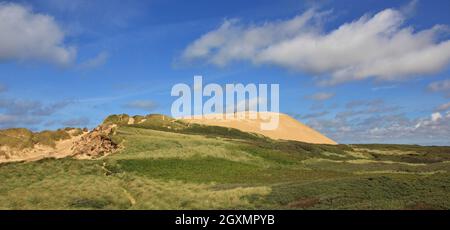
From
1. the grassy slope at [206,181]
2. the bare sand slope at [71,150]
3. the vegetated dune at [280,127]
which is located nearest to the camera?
the grassy slope at [206,181]

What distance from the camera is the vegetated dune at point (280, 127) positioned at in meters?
154

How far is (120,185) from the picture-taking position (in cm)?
5247

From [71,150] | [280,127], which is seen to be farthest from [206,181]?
[280,127]

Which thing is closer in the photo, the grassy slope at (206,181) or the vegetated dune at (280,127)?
the grassy slope at (206,181)

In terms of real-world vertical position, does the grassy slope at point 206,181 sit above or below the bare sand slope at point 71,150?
below

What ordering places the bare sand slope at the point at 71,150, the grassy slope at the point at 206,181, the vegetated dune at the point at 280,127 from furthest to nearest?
the vegetated dune at the point at 280,127 → the bare sand slope at the point at 71,150 → the grassy slope at the point at 206,181

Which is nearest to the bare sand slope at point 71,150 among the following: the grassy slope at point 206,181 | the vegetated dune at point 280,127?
the grassy slope at point 206,181

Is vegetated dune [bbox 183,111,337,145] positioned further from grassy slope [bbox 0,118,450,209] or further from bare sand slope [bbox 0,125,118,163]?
bare sand slope [bbox 0,125,118,163]

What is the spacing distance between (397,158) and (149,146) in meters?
53.1

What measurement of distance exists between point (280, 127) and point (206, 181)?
120 metres

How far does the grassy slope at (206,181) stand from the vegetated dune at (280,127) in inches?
2483

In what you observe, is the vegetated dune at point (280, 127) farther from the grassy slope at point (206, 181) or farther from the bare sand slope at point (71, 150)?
the bare sand slope at point (71, 150)
